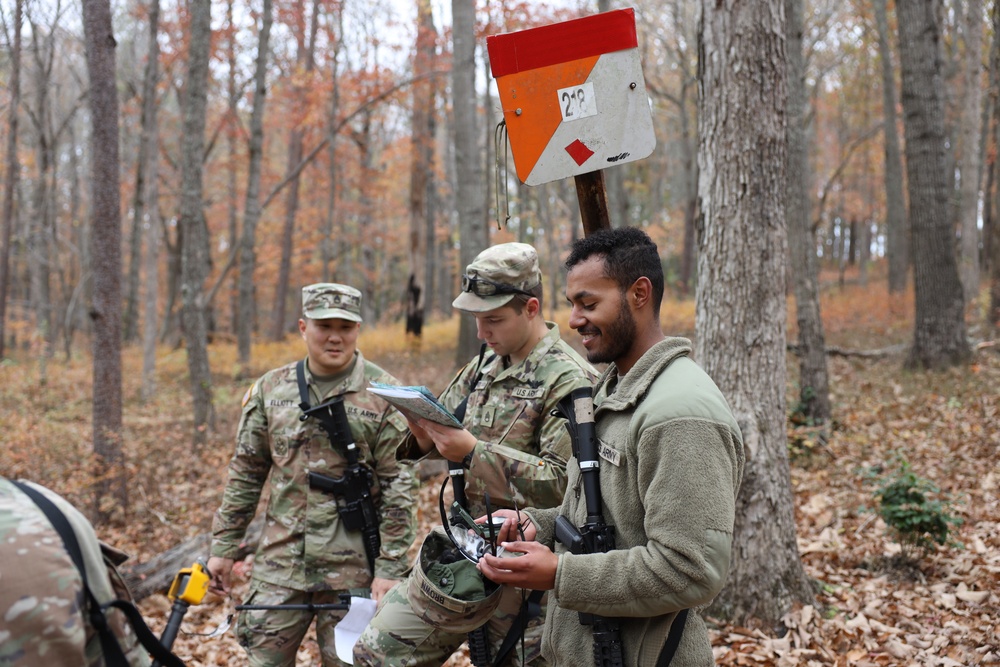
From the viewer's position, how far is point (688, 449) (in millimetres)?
1891

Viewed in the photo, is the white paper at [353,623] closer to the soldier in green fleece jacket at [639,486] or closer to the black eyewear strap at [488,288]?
the soldier in green fleece jacket at [639,486]

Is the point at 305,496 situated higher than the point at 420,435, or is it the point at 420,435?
the point at 420,435

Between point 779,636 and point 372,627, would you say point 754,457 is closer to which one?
point 779,636

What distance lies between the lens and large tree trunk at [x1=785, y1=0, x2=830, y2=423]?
8.33m

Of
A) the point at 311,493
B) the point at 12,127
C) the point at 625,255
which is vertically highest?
the point at 12,127

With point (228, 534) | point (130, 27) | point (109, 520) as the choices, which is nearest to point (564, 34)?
point (228, 534)

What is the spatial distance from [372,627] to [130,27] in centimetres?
2876

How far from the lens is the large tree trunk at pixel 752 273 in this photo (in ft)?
14.4

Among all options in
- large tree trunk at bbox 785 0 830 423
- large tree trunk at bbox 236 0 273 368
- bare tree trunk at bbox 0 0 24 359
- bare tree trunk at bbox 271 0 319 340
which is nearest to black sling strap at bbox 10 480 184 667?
large tree trunk at bbox 785 0 830 423

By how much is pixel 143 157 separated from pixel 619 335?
2314 cm

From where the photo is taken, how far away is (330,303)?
3.82 m

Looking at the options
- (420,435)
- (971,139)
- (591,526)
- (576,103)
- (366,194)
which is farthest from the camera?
(366,194)

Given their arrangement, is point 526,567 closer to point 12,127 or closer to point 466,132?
point 466,132

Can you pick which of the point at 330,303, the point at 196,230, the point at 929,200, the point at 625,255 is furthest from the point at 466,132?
the point at 625,255
